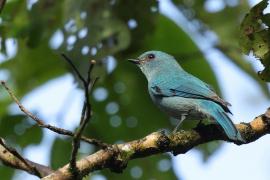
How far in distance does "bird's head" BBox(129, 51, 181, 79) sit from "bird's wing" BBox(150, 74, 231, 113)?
14.9 inches

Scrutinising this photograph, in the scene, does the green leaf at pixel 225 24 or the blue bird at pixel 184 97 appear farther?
the green leaf at pixel 225 24

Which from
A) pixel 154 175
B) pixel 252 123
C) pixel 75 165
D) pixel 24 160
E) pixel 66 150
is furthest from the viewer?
pixel 154 175

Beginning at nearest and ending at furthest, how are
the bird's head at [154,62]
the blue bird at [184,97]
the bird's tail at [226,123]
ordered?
1. the bird's tail at [226,123]
2. the blue bird at [184,97]
3. the bird's head at [154,62]

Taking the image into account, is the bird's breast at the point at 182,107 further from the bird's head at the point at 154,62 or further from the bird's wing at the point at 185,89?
the bird's head at the point at 154,62

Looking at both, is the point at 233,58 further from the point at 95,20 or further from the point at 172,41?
the point at 95,20

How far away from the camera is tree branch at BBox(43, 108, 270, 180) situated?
124 inches

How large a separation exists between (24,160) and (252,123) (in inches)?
51.9

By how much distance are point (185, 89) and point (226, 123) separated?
3.26ft

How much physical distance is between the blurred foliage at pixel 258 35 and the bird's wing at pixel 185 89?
2.17ft

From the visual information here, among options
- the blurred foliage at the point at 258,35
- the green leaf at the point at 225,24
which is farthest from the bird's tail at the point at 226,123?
the green leaf at the point at 225,24

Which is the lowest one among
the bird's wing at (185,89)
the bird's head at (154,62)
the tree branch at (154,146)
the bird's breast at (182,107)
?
the tree branch at (154,146)

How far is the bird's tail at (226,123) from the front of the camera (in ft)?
12.1

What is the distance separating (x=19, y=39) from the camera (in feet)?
20.3

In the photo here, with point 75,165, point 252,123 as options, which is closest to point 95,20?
point 252,123
